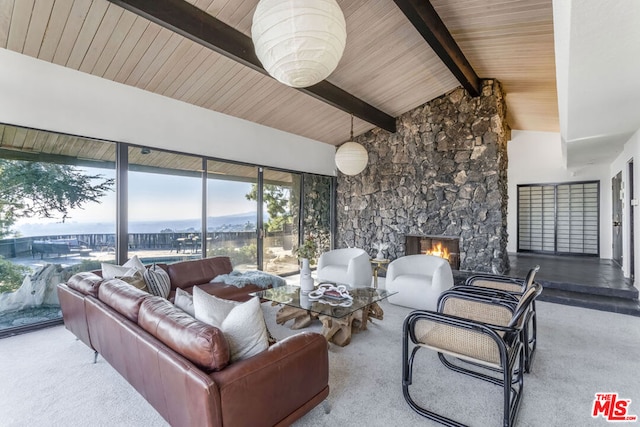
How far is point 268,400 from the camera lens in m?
1.55

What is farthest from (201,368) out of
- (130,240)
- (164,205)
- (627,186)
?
(627,186)

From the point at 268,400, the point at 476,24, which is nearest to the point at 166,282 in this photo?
the point at 268,400

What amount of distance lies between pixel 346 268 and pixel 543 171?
21.9 feet

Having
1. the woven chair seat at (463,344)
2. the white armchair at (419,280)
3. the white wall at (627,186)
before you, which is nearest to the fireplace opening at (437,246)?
the white armchair at (419,280)

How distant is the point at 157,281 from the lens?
11.3 feet

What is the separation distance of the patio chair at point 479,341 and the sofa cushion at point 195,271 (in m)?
3.00

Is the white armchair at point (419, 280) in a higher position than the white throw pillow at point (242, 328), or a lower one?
lower

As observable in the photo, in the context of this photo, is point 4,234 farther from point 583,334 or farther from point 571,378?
point 583,334

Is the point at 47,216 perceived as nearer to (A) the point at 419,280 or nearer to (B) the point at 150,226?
(B) the point at 150,226

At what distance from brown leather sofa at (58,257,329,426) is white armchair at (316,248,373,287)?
9.29 ft

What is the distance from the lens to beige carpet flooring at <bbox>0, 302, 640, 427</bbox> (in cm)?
203

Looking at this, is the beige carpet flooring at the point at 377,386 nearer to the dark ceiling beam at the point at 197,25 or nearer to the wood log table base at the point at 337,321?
the wood log table base at the point at 337,321

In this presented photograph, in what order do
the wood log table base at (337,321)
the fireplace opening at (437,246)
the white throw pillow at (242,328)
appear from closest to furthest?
the white throw pillow at (242,328)
the wood log table base at (337,321)
the fireplace opening at (437,246)

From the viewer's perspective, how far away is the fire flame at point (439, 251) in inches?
249
